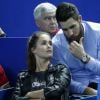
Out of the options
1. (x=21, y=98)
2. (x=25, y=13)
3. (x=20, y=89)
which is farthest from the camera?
(x=25, y=13)

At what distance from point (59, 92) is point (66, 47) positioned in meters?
0.33

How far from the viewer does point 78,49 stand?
2.21 meters

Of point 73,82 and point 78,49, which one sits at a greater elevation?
point 78,49

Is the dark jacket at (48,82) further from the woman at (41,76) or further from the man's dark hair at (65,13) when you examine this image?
the man's dark hair at (65,13)

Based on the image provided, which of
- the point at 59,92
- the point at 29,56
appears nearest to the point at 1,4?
the point at 29,56

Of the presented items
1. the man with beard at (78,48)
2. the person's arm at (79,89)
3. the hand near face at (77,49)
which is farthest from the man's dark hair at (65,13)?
the person's arm at (79,89)

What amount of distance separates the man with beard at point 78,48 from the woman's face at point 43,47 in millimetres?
81

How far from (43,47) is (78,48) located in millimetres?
250

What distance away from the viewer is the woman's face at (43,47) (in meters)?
2.29

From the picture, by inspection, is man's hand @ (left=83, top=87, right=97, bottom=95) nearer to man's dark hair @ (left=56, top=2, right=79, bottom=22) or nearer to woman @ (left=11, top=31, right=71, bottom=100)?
woman @ (left=11, top=31, right=71, bottom=100)

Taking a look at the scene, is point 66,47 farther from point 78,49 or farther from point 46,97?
point 46,97

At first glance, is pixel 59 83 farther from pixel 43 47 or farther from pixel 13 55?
pixel 13 55

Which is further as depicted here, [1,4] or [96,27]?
[1,4]

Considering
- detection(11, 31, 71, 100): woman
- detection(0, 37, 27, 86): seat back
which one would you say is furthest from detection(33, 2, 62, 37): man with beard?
detection(11, 31, 71, 100): woman
